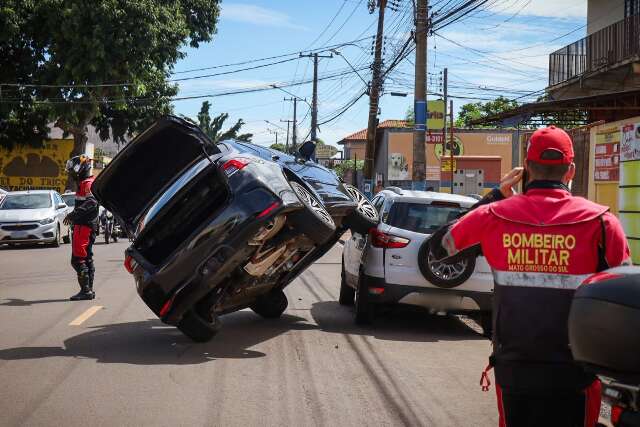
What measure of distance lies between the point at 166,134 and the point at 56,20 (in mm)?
32238

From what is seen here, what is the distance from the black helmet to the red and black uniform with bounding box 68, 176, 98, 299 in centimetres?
10

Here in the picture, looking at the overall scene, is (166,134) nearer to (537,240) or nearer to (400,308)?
(400,308)

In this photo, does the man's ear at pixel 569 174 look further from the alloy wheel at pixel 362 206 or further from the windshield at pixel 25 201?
the windshield at pixel 25 201

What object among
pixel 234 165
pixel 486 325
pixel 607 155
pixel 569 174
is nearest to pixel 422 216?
pixel 486 325

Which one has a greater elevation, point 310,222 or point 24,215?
point 310,222

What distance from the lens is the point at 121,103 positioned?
39.3m

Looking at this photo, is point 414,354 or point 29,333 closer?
point 414,354

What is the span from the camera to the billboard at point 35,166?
47781 mm

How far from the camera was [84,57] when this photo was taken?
3719 centimetres

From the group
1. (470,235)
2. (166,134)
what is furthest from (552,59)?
(470,235)

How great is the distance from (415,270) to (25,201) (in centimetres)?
1660

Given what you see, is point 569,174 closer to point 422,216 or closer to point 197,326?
point 197,326

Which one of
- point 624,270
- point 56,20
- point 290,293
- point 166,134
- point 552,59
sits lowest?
point 290,293

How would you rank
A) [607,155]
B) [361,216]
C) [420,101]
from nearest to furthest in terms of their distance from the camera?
[361,216] → [607,155] → [420,101]
